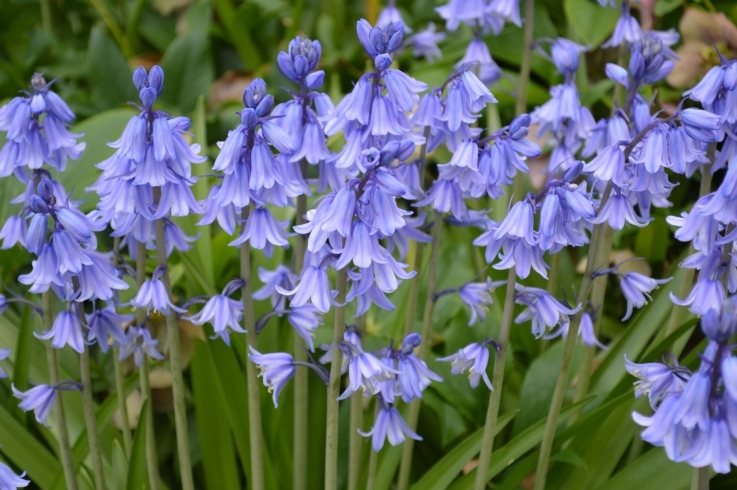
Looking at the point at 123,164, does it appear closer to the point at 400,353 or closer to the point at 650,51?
the point at 400,353

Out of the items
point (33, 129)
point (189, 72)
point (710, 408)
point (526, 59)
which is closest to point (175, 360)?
point (33, 129)

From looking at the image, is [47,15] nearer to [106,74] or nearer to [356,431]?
[106,74]

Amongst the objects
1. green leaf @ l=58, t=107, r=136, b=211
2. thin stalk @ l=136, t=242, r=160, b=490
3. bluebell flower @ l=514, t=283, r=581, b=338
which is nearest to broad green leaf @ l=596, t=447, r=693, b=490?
bluebell flower @ l=514, t=283, r=581, b=338

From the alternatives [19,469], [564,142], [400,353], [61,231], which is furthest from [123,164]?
[564,142]

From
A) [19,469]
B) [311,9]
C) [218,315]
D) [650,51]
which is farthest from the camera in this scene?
[311,9]

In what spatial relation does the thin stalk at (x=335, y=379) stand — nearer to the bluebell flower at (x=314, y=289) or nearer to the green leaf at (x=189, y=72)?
the bluebell flower at (x=314, y=289)
